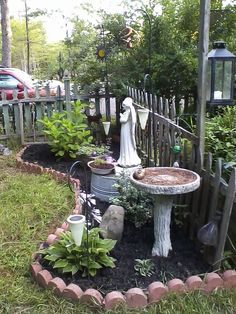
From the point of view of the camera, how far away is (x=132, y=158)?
4297 mm

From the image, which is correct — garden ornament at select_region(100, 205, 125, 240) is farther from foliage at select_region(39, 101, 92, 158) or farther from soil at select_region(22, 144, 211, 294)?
foliage at select_region(39, 101, 92, 158)

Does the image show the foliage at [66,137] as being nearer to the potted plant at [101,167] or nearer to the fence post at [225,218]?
the potted plant at [101,167]

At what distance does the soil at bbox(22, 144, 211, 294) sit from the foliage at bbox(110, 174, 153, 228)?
0.08m

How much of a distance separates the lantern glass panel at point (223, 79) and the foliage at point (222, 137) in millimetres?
513

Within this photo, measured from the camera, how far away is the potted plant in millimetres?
4367

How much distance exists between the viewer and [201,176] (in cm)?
318

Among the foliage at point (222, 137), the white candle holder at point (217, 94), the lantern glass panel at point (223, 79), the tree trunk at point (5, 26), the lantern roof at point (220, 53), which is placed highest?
the tree trunk at point (5, 26)

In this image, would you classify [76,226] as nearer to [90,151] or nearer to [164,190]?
[164,190]

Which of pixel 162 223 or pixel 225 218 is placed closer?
pixel 225 218

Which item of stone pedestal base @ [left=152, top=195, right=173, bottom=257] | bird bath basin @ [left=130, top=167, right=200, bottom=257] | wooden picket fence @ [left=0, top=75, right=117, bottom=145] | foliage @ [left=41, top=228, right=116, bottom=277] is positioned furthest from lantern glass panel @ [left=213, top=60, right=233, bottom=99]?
wooden picket fence @ [left=0, top=75, right=117, bottom=145]

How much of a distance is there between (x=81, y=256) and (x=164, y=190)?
0.81 metres

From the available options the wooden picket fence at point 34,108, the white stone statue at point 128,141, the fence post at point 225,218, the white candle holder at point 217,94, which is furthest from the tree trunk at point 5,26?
the fence post at point 225,218

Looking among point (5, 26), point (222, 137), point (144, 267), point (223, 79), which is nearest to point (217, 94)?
point (223, 79)

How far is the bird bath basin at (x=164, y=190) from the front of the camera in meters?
2.72
